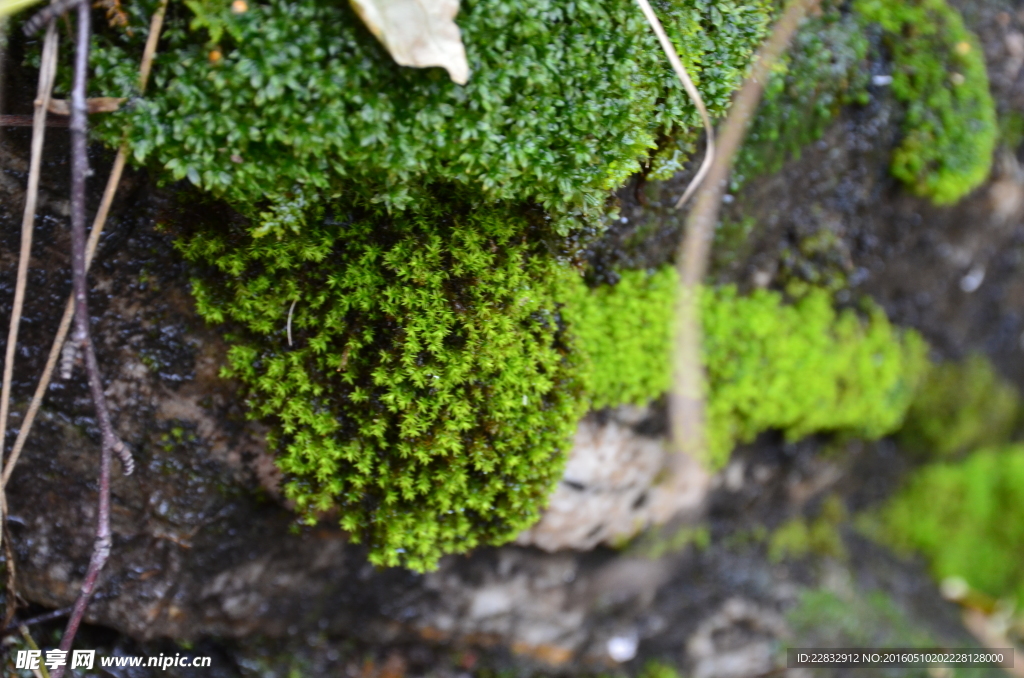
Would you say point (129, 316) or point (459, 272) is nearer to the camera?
point (459, 272)

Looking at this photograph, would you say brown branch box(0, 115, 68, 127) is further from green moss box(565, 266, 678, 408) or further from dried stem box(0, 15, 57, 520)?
green moss box(565, 266, 678, 408)

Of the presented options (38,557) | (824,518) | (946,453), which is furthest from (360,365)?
(946,453)

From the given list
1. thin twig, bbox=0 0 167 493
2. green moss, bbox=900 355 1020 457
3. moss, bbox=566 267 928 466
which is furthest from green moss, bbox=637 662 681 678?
thin twig, bbox=0 0 167 493

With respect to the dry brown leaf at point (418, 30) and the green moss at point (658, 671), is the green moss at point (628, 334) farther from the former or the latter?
the green moss at point (658, 671)


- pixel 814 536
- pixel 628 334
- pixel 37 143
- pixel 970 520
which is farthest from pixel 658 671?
pixel 37 143

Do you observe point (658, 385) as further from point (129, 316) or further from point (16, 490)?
point (16, 490)

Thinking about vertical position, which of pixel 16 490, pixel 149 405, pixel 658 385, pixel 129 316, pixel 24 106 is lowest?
pixel 658 385

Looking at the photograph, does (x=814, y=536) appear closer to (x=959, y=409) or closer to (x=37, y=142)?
(x=959, y=409)
